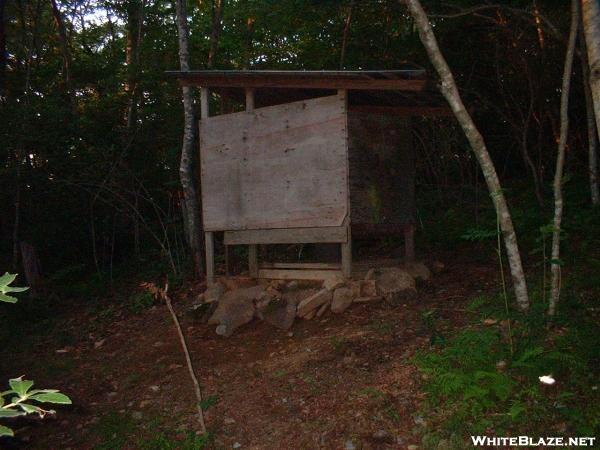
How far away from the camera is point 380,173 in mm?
8047

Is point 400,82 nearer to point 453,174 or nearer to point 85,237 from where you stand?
point 453,174

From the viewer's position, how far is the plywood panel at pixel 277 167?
746 cm

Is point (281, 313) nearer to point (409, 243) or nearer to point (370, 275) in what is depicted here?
point (370, 275)

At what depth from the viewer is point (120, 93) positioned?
13.2 m

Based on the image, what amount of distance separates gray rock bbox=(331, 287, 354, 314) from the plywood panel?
3.14 ft

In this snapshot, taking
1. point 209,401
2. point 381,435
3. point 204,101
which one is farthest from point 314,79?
point 381,435

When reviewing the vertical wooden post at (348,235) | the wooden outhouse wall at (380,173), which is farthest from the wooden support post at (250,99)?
the wooden outhouse wall at (380,173)

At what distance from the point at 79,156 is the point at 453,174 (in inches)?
347

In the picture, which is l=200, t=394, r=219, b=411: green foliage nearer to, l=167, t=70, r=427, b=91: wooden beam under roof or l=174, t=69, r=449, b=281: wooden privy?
l=174, t=69, r=449, b=281: wooden privy

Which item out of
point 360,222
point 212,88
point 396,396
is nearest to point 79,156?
point 212,88

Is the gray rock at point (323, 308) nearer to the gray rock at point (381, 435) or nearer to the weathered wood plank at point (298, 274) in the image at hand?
the weathered wood plank at point (298, 274)

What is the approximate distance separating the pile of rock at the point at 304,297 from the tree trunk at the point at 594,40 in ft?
14.3

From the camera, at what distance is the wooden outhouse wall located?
299 inches

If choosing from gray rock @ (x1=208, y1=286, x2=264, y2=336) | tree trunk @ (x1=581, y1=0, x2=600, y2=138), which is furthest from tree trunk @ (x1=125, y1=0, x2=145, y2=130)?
tree trunk @ (x1=581, y1=0, x2=600, y2=138)
